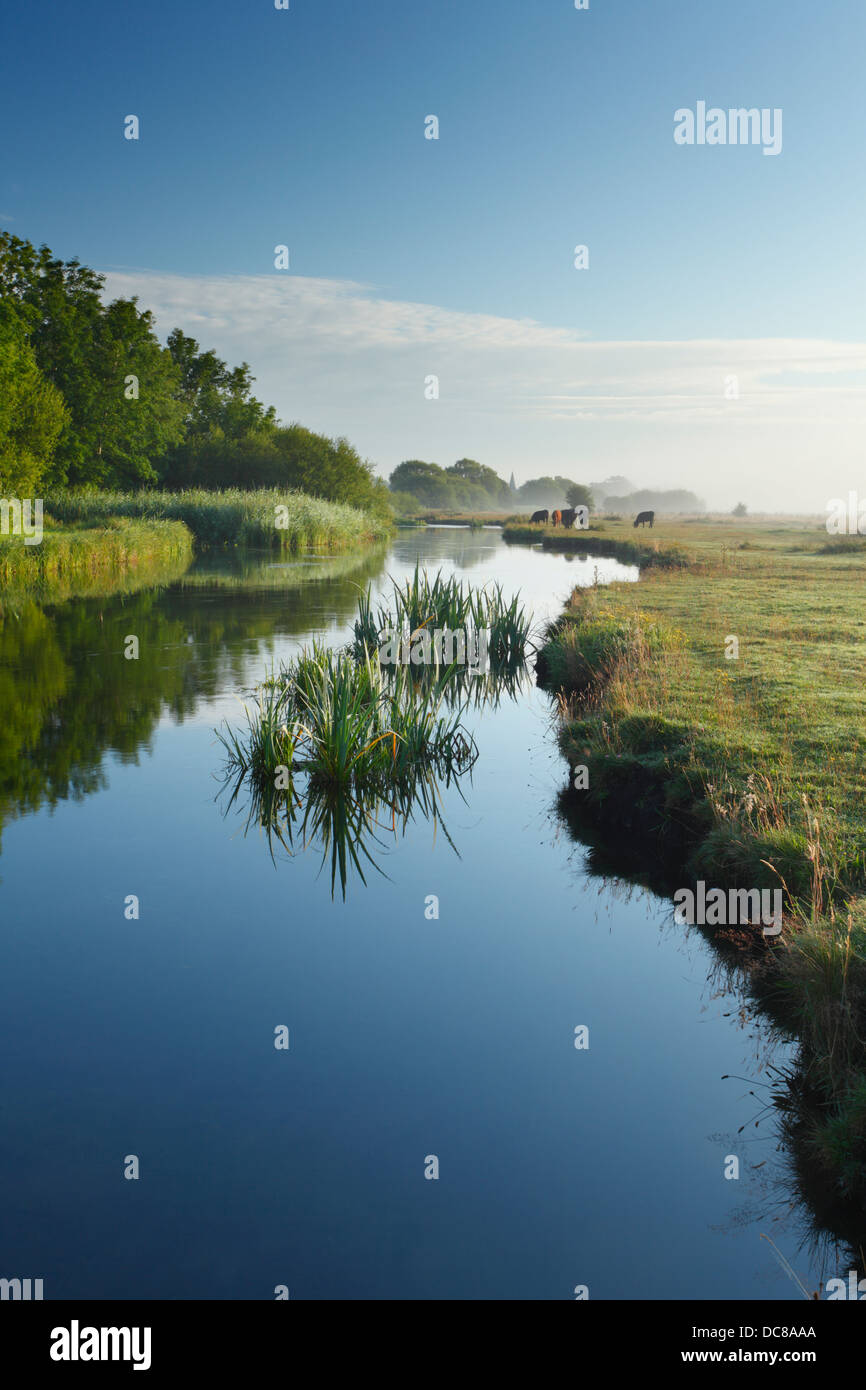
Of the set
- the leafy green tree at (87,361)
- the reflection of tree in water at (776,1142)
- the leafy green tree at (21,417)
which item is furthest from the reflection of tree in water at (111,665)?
the leafy green tree at (87,361)

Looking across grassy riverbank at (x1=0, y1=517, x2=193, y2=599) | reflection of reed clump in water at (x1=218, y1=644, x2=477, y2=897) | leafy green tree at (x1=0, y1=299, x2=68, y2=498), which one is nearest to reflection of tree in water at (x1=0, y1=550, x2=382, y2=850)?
reflection of reed clump in water at (x1=218, y1=644, x2=477, y2=897)

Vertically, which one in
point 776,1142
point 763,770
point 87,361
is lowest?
point 776,1142

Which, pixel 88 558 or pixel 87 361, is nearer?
pixel 88 558

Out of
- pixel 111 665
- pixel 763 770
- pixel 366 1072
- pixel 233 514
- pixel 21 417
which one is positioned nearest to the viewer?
pixel 366 1072

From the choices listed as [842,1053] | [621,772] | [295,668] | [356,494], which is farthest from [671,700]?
[356,494]

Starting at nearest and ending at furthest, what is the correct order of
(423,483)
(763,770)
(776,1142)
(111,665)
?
(776,1142), (763,770), (111,665), (423,483)

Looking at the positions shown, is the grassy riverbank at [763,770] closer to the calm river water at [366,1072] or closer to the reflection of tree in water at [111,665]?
the calm river water at [366,1072]

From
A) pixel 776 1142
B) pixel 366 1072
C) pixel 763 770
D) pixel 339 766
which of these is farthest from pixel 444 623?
pixel 776 1142

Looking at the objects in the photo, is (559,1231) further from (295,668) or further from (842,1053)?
(295,668)

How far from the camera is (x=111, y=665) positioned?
60.3ft

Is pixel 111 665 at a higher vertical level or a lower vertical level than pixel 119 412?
lower

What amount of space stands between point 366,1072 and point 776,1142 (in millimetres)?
2353

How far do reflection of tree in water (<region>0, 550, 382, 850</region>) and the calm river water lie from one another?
89 centimetres

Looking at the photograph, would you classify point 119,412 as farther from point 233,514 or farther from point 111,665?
point 111,665
